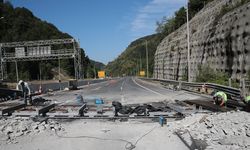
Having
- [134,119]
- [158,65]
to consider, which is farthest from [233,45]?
[158,65]

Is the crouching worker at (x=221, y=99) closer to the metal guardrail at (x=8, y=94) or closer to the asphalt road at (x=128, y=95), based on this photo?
the asphalt road at (x=128, y=95)

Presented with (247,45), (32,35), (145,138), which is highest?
(32,35)

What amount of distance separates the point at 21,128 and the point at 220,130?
6160mm

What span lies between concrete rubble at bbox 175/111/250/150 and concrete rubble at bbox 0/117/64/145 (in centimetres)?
429

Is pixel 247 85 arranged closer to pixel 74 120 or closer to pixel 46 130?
pixel 74 120

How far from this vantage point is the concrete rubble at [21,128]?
1096cm

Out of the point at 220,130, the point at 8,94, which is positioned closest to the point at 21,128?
the point at 220,130

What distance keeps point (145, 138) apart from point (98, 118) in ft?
13.0

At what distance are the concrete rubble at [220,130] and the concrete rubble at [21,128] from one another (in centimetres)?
429

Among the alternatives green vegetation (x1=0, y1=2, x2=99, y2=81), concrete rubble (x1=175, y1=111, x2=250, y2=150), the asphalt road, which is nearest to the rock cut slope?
the asphalt road

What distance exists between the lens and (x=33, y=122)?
42.7ft

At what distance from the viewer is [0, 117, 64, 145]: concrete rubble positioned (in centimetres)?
1096

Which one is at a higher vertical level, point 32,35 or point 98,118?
point 32,35

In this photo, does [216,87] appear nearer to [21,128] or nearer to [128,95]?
[128,95]
